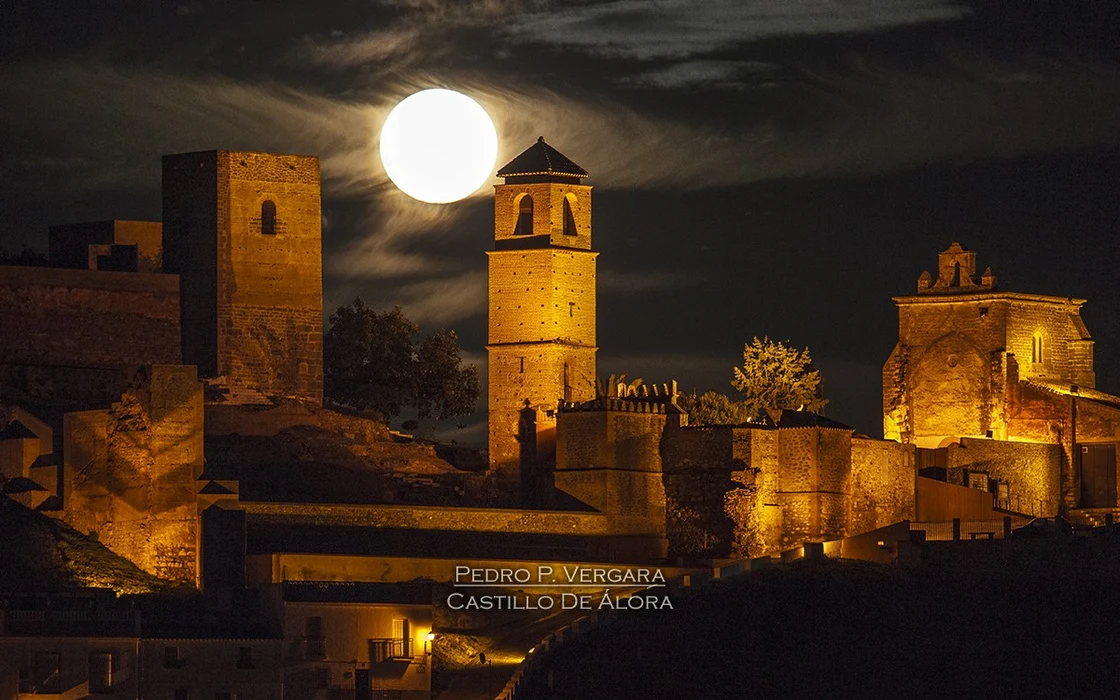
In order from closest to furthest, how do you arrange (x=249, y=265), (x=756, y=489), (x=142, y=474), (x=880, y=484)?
1. (x=142, y=474)
2. (x=756, y=489)
3. (x=880, y=484)
4. (x=249, y=265)

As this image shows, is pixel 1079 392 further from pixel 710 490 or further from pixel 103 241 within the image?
pixel 103 241

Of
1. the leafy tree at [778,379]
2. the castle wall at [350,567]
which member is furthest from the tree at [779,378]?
the castle wall at [350,567]

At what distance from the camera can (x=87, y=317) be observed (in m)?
77.2

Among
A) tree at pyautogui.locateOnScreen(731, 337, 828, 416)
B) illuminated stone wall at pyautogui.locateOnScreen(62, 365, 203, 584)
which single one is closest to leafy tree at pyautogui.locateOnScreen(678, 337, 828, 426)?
tree at pyautogui.locateOnScreen(731, 337, 828, 416)

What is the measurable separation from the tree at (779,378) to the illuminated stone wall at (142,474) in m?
22.8

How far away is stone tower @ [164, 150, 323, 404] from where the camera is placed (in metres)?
79.7

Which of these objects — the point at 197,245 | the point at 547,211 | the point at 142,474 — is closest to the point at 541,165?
the point at 547,211

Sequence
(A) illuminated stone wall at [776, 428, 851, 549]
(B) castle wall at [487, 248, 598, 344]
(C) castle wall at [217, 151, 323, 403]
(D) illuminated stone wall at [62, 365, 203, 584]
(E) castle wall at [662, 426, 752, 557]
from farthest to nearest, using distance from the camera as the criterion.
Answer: (B) castle wall at [487, 248, 598, 344]
(C) castle wall at [217, 151, 323, 403]
(A) illuminated stone wall at [776, 428, 851, 549]
(E) castle wall at [662, 426, 752, 557]
(D) illuminated stone wall at [62, 365, 203, 584]

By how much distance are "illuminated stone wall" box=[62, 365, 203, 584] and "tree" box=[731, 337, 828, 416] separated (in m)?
22.8

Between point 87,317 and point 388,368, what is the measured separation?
11.2 meters

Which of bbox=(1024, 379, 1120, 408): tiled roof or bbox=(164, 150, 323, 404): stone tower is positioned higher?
bbox=(164, 150, 323, 404): stone tower

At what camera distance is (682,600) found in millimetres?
68625

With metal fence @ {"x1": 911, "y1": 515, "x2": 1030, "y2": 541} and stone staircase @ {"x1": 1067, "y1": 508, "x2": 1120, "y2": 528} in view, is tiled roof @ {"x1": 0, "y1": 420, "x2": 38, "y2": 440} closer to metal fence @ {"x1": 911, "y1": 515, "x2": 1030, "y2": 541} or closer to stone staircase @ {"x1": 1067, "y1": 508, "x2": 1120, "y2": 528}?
metal fence @ {"x1": 911, "y1": 515, "x2": 1030, "y2": 541}

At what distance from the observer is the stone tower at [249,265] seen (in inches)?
3137
